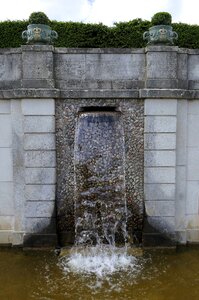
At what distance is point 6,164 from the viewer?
22.0 ft

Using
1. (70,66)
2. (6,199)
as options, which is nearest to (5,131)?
(6,199)

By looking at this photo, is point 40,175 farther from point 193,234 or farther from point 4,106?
point 193,234

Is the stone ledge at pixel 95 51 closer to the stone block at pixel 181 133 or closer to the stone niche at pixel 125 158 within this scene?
the stone niche at pixel 125 158

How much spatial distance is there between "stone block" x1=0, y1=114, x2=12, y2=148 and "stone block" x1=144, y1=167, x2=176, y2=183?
274 centimetres

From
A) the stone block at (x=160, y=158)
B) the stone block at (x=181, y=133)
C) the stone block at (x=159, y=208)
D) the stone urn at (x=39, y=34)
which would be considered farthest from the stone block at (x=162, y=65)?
the stone block at (x=159, y=208)

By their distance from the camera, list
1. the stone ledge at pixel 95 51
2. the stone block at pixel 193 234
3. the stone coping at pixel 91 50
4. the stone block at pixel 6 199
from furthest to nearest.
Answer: the stone block at pixel 193 234 → the stone block at pixel 6 199 → the stone ledge at pixel 95 51 → the stone coping at pixel 91 50

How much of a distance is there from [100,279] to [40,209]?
191 cm

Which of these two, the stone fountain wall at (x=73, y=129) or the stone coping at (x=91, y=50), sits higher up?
the stone coping at (x=91, y=50)

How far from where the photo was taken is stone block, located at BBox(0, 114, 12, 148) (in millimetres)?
6602

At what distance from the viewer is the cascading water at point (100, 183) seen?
21.6 ft

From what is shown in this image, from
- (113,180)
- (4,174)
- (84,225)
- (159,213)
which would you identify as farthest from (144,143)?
(4,174)

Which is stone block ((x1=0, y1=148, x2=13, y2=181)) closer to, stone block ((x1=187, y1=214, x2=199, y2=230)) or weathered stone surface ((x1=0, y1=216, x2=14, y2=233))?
weathered stone surface ((x1=0, y1=216, x2=14, y2=233))

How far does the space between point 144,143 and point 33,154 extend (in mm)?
2156

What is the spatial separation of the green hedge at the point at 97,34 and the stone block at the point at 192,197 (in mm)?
7845
